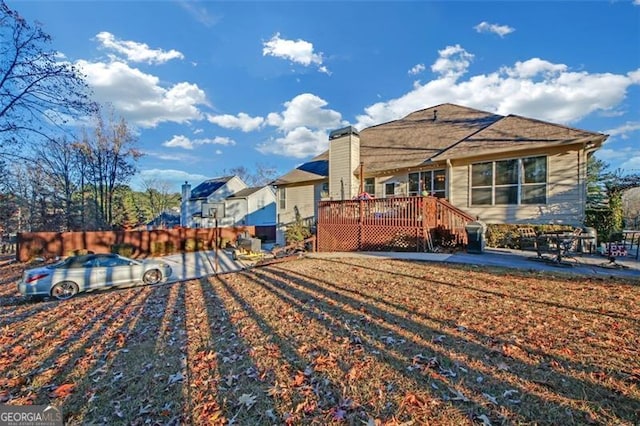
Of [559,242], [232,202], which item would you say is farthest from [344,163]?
[232,202]

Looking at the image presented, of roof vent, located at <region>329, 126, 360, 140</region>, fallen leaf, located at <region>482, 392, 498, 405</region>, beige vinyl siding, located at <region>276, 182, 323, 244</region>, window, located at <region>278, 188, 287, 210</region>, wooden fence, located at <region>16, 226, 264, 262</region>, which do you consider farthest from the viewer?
window, located at <region>278, 188, 287, 210</region>

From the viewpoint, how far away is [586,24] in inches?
462

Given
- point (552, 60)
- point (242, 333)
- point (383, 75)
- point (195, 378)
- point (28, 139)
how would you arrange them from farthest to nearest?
1. point (383, 75)
2. point (552, 60)
3. point (28, 139)
4. point (242, 333)
5. point (195, 378)

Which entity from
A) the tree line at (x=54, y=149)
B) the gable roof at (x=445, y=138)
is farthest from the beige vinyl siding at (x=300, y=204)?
the tree line at (x=54, y=149)

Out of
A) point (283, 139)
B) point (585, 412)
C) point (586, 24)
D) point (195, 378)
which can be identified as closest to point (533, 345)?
point (585, 412)

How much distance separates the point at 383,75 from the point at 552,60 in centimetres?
936

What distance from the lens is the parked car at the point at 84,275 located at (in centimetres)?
902

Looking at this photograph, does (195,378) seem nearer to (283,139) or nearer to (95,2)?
(95,2)

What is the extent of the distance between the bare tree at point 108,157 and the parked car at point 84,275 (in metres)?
19.4

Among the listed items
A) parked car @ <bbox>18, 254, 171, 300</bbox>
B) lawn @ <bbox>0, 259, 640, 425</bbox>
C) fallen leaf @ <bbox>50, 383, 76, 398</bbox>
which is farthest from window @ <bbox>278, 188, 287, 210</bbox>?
fallen leaf @ <bbox>50, 383, 76, 398</bbox>

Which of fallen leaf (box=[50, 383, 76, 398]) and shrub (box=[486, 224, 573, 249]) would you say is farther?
shrub (box=[486, 224, 573, 249])

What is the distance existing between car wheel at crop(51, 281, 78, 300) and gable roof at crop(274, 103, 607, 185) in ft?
38.9

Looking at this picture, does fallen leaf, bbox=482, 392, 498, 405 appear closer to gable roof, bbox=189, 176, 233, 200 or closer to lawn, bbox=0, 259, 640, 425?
lawn, bbox=0, 259, 640, 425

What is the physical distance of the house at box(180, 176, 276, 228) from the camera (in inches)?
1308
